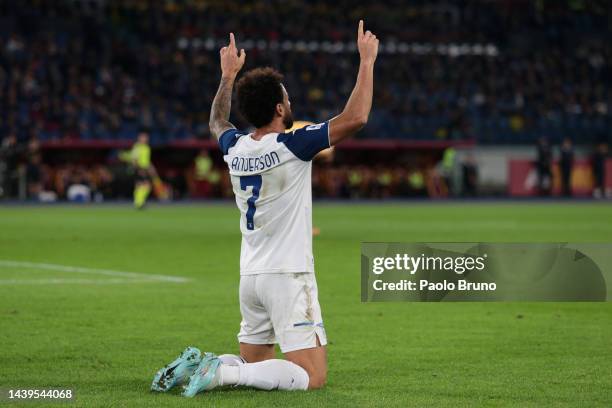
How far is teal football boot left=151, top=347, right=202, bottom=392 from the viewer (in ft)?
21.5

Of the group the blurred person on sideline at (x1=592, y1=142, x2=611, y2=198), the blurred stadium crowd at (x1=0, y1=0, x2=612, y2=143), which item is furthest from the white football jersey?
the blurred person on sideline at (x1=592, y1=142, x2=611, y2=198)

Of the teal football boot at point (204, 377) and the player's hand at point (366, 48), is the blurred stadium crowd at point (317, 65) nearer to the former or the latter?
the teal football boot at point (204, 377)

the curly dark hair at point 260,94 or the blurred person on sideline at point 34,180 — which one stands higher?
the curly dark hair at point 260,94

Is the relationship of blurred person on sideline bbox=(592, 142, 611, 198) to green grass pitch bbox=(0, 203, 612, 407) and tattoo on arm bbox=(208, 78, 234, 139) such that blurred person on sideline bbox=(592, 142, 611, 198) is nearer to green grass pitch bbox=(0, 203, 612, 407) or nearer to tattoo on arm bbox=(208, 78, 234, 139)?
green grass pitch bbox=(0, 203, 612, 407)

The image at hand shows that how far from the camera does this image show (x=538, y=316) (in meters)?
11.1

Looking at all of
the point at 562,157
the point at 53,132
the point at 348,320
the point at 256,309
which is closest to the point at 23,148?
the point at 53,132

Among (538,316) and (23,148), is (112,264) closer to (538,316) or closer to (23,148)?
(538,316)

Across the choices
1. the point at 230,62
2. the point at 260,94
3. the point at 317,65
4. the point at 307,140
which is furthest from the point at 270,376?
the point at 317,65

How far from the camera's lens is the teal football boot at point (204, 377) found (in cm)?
657

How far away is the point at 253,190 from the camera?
683 centimetres

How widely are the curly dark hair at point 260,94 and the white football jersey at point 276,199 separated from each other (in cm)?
13

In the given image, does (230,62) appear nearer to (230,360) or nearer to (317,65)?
(230,360)

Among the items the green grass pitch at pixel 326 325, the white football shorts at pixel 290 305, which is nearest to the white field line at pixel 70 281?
the green grass pitch at pixel 326 325

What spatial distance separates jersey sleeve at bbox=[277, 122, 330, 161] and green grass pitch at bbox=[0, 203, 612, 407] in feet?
4.39
